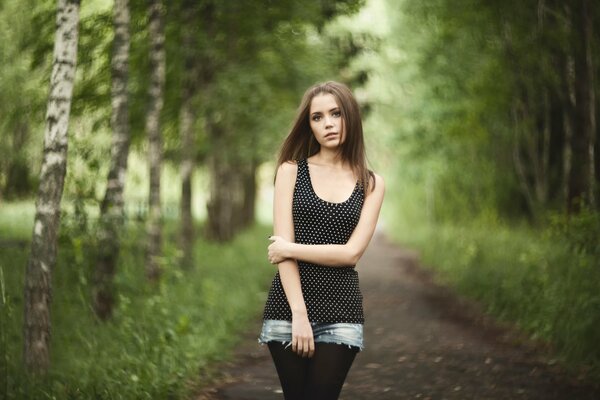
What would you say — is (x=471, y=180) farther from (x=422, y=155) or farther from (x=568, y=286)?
(x=568, y=286)

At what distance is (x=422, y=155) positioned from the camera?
1702 cm

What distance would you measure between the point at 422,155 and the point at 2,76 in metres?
10.8

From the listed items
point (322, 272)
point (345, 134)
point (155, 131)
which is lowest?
point (322, 272)

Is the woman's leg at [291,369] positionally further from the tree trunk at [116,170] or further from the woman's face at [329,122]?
the tree trunk at [116,170]

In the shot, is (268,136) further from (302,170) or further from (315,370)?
(315,370)

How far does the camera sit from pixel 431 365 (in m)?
A: 7.51

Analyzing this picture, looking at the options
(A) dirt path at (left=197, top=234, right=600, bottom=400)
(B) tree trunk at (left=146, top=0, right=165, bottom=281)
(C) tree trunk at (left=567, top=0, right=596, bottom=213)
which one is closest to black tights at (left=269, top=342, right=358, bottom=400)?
(A) dirt path at (left=197, top=234, right=600, bottom=400)

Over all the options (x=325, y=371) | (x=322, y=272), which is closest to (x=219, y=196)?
(x=322, y=272)

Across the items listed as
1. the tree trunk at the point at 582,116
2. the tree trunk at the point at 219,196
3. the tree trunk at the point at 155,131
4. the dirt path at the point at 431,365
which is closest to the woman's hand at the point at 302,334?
the dirt path at the point at 431,365

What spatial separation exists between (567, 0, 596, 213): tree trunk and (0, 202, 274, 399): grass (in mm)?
5069

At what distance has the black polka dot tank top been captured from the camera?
304cm

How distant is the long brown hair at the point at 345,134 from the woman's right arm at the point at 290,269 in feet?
0.47

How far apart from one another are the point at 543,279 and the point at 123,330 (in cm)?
535

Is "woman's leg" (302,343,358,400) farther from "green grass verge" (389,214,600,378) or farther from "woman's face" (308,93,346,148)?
"green grass verge" (389,214,600,378)
